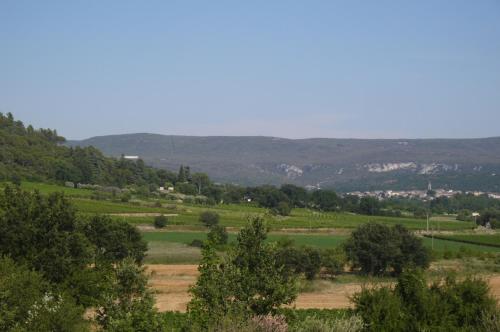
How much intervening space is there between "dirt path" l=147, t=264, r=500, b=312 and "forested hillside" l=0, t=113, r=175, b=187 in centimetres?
5607

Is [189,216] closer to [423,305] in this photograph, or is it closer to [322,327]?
[423,305]

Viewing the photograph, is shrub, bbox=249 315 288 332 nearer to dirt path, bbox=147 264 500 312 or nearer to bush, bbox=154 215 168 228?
dirt path, bbox=147 264 500 312

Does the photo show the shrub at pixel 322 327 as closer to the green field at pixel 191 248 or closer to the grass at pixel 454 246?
the green field at pixel 191 248

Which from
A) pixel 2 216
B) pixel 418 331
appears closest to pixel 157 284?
pixel 2 216

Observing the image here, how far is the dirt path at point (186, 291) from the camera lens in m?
39.9

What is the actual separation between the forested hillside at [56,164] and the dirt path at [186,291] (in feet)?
184

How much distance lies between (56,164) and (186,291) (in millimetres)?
91838

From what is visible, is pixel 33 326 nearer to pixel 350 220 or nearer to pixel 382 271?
pixel 382 271

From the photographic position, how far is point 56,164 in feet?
413

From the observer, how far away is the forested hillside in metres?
119

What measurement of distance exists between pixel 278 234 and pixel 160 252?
23.1 metres

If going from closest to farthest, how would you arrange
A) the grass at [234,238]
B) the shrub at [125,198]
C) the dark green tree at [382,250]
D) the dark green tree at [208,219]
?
1. the dark green tree at [382,250]
2. the grass at [234,238]
3. the dark green tree at [208,219]
4. the shrub at [125,198]

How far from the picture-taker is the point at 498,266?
6216 cm

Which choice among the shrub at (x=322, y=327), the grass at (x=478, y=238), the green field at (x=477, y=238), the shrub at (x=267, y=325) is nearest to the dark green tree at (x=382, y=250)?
the green field at (x=477, y=238)
